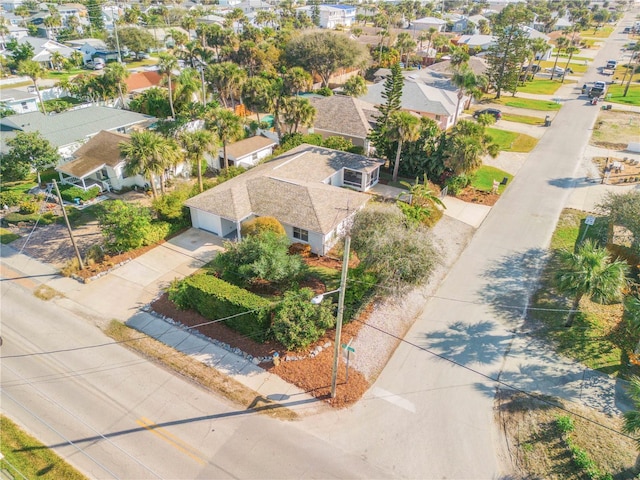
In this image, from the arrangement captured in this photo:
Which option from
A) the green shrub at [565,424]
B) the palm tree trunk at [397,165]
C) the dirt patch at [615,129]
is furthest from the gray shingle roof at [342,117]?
the green shrub at [565,424]

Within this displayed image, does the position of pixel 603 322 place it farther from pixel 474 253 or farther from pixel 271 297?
pixel 271 297

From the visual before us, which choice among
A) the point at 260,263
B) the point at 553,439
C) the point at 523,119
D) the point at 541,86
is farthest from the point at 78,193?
the point at 541,86

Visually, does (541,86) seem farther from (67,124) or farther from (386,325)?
(67,124)

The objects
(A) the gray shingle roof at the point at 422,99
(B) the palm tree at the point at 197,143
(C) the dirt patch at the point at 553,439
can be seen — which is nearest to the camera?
(C) the dirt patch at the point at 553,439

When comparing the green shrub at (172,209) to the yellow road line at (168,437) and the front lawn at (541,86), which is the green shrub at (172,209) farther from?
the front lawn at (541,86)

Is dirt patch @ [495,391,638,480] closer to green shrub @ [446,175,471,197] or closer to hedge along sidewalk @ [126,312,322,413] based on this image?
hedge along sidewalk @ [126,312,322,413]
